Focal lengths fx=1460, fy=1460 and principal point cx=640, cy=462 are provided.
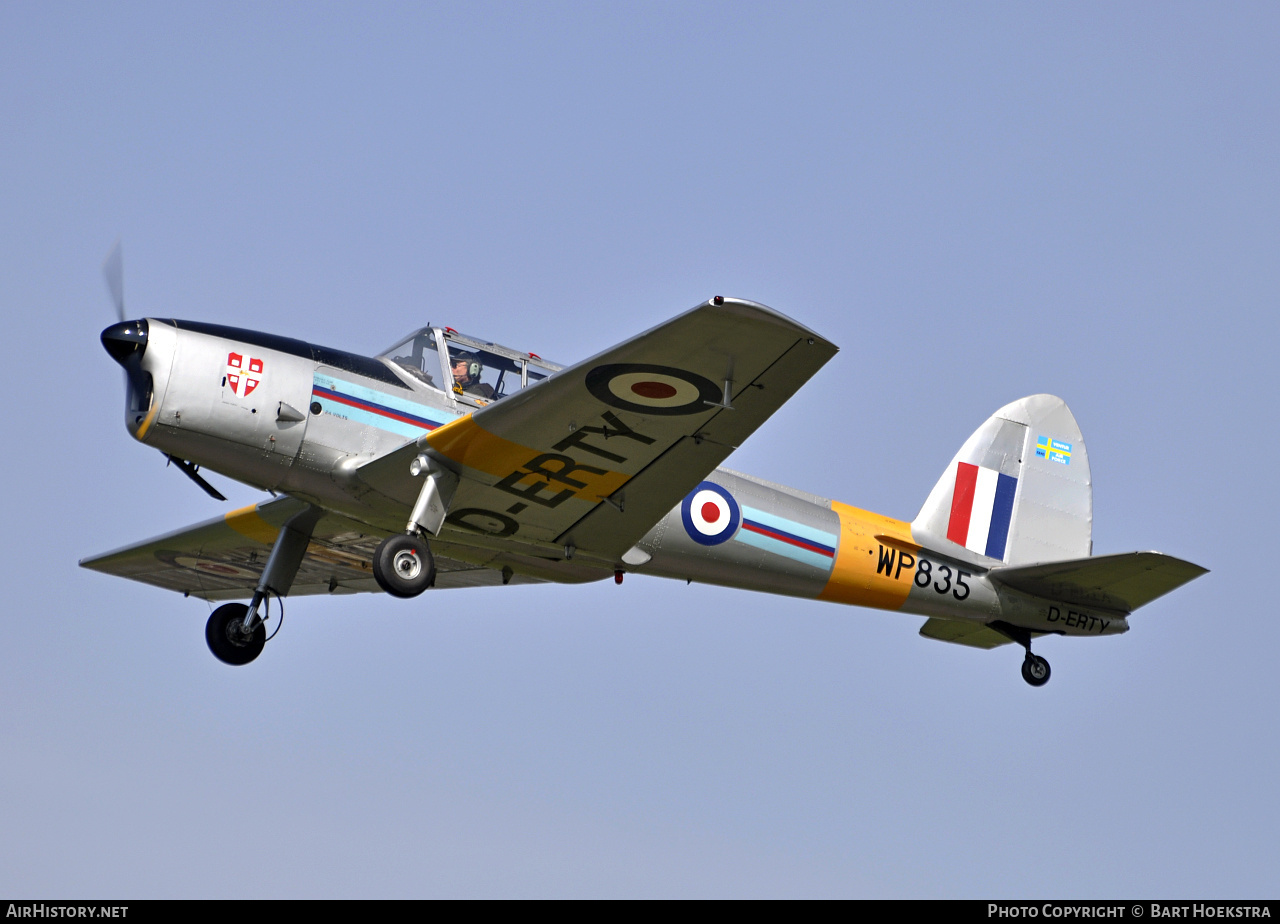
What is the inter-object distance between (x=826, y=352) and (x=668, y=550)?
341 cm

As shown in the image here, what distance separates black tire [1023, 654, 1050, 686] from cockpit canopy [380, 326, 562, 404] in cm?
528

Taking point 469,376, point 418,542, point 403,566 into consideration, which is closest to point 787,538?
point 469,376

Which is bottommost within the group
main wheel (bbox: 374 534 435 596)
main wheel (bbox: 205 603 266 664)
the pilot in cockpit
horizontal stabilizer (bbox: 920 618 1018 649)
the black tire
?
main wheel (bbox: 205 603 266 664)

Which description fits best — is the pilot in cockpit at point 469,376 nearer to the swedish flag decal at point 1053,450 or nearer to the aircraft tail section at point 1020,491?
the aircraft tail section at point 1020,491

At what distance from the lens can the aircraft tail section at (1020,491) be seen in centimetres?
1386

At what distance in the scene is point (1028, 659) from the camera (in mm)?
13297

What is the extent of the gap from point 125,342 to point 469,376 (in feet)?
8.30

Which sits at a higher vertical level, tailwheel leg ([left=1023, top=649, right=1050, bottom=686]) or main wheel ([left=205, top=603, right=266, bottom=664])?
tailwheel leg ([left=1023, top=649, right=1050, bottom=686])

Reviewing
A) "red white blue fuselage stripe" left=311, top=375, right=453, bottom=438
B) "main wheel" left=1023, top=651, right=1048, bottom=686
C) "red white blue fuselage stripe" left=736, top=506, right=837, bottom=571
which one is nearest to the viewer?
"red white blue fuselage stripe" left=311, top=375, right=453, bottom=438

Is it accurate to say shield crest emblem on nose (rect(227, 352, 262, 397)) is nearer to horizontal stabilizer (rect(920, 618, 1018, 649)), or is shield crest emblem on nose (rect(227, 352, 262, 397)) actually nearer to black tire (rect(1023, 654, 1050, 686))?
horizontal stabilizer (rect(920, 618, 1018, 649))

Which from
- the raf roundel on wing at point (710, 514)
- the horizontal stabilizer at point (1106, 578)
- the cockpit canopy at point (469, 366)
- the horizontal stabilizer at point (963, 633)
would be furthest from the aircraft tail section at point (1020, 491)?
the cockpit canopy at point (469, 366)

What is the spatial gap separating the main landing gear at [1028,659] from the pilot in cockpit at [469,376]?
539cm

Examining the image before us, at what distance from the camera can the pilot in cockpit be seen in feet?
36.9

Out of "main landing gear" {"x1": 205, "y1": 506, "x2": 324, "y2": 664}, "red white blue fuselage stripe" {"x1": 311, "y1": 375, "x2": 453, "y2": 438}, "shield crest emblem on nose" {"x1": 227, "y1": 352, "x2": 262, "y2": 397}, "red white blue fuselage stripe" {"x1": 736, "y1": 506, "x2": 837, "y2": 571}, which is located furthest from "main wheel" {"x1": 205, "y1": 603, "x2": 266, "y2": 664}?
"red white blue fuselage stripe" {"x1": 736, "y1": 506, "x2": 837, "y2": 571}
